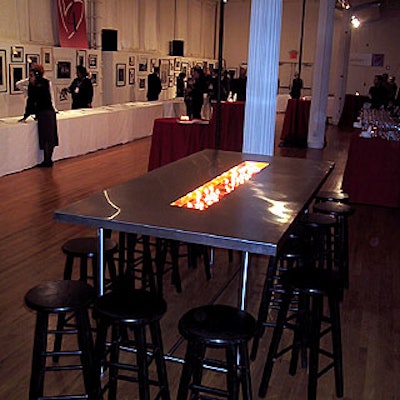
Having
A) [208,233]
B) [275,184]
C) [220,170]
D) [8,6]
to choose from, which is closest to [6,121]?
[8,6]

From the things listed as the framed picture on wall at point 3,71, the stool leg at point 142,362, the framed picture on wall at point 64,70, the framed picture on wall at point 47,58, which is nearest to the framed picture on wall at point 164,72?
the framed picture on wall at point 64,70

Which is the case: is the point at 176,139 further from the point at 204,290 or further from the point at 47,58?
the point at 47,58

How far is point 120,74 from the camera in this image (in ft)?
41.5

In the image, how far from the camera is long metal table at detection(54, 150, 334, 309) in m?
2.16

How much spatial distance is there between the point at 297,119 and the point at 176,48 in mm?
5951

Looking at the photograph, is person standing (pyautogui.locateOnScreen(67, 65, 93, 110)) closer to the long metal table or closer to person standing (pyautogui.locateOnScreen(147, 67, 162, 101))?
person standing (pyautogui.locateOnScreen(147, 67, 162, 101))

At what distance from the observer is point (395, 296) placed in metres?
3.64

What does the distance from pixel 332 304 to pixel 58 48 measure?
912 centimetres

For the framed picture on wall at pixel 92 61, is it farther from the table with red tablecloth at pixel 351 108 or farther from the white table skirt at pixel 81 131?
the table with red tablecloth at pixel 351 108

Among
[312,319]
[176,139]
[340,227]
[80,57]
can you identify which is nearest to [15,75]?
[80,57]

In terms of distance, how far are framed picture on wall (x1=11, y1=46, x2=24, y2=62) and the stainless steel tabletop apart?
6680 mm

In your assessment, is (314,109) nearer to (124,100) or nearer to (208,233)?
(124,100)

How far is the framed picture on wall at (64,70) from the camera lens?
34.3ft

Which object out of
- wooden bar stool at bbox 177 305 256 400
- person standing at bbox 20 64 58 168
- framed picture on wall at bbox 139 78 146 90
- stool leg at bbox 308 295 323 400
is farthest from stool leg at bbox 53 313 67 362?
framed picture on wall at bbox 139 78 146 90
